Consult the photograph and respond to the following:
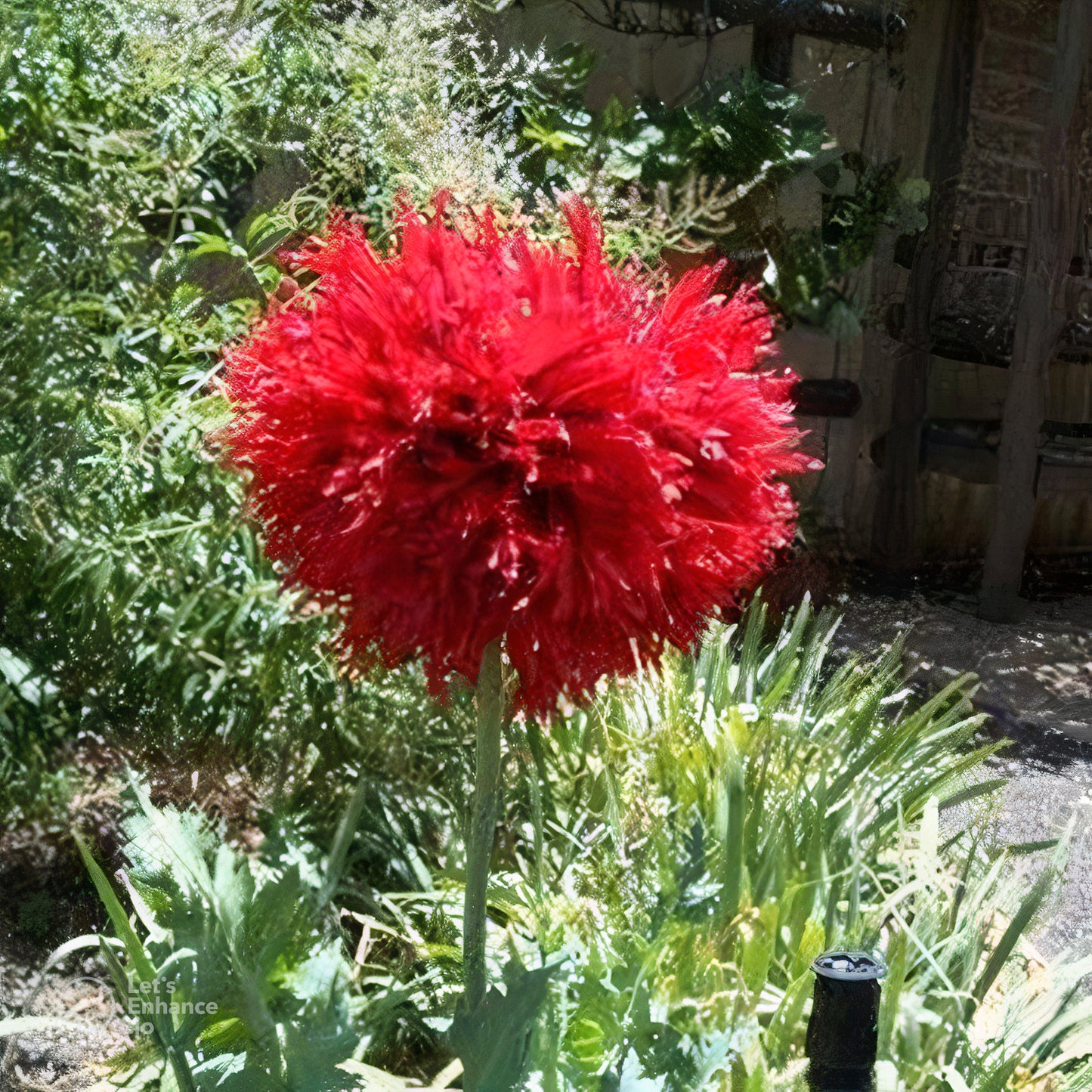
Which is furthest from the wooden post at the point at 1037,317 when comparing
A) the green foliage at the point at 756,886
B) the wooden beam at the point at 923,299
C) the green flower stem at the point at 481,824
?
the green flower stem at the point at 481,824

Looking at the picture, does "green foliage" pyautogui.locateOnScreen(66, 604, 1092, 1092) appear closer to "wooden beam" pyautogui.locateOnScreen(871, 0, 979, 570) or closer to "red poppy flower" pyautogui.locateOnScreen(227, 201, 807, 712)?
"red poppy flower" pyautogui.locateOnScreen(227, 201, 807, 712)

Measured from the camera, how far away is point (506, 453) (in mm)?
427

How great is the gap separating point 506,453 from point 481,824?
0.23 m

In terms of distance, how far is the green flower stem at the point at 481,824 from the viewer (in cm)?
53

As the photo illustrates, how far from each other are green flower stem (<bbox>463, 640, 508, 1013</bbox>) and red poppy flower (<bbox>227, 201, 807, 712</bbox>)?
0.05m

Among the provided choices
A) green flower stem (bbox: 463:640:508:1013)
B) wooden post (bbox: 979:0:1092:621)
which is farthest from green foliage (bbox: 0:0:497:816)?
wooden post (bbox: 979:0:1092:621)

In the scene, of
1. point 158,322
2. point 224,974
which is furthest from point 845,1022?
point 158,322

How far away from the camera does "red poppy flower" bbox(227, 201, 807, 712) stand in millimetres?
428

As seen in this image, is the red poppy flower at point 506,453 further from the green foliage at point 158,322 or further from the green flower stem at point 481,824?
the green foliage at point 158,322

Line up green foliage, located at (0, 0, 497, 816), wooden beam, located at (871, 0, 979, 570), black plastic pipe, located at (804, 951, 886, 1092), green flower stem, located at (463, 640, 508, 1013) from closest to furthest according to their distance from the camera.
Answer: black plastic pipe, located at (804, 951, 886, 1092)
green flower stem, located at (463, 640, 508, 1013)
green foliage, located at (0, 0, 497, 816)
wooden beam, located at (871, 0, 979, 570)

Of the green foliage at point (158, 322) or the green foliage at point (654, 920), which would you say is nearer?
the green foliage at point (654, 920)

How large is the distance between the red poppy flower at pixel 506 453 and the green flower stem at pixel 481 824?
5 cm

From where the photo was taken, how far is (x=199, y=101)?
819 mm

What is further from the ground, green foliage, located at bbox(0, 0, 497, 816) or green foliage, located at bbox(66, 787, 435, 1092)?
green foliage, located at bbox(0, 0, 497, 816)
